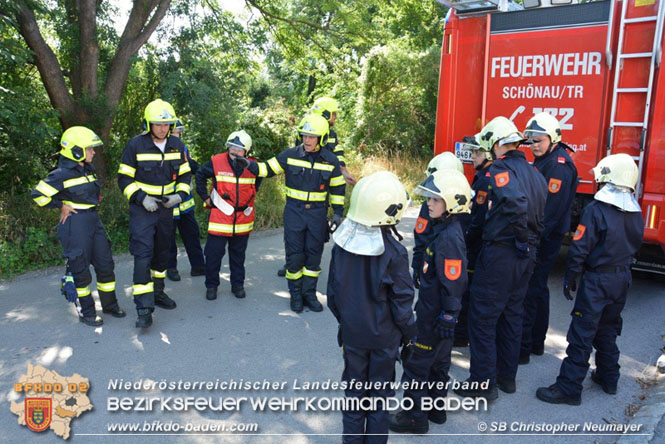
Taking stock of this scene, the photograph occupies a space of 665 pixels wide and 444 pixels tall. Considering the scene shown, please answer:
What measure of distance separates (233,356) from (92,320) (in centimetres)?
157

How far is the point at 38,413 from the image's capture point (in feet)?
11.8

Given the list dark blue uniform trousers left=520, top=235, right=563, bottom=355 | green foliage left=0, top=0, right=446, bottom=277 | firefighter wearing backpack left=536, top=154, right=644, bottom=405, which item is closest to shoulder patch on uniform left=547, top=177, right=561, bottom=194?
dark blue uniform trousers left=520, top=235, right=563, bottom=355

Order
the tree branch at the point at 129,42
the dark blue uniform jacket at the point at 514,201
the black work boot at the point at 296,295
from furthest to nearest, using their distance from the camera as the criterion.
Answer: the tree branch at the point at 129,42, the black work boot at the point at 296,295, the dark blue uniform jacket at the point at 514,201

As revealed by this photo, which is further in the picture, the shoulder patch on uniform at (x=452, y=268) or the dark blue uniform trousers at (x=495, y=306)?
the dark blue uniform trousers at (x=495, y=306)

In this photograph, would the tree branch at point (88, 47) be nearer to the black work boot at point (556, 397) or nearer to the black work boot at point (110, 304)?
the black work boot at point (110, 304)

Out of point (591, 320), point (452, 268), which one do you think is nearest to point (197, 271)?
point (452, 268)

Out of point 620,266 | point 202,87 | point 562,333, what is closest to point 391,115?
point 202,87

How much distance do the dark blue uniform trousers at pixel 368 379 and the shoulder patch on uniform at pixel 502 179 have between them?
1.51 m

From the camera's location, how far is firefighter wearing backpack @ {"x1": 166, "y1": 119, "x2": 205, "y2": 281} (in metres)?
6.37

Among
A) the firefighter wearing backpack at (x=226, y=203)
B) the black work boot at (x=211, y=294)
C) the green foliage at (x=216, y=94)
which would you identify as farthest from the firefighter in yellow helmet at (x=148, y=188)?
the green foliage at (x=216, y=94)

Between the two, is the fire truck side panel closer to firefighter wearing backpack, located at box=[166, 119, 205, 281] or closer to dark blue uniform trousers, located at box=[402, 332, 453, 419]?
firefighter wearing backpack, located at box=[166, 119, 205, 281]

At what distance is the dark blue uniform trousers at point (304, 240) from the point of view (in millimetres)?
5484

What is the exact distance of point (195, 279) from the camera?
6.55 meters

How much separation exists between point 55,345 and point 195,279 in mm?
2093
